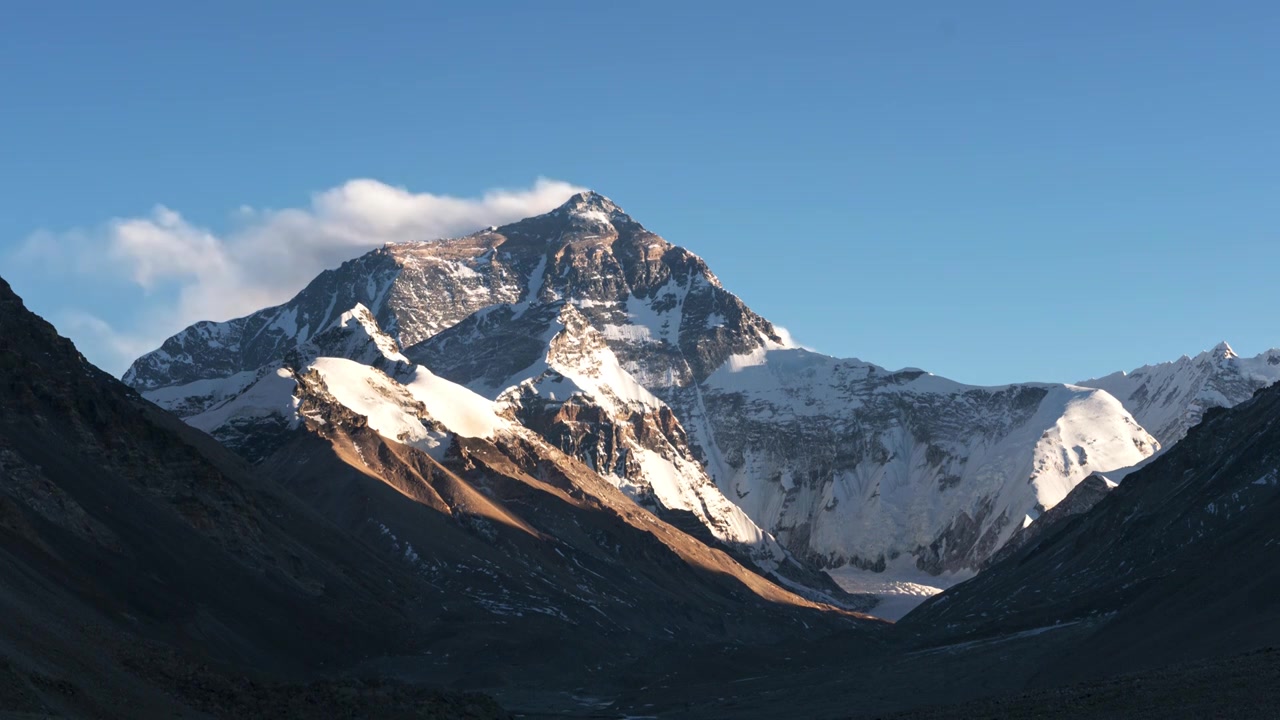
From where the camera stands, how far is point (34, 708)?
7962cm

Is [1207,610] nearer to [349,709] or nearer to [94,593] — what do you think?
[349,709]

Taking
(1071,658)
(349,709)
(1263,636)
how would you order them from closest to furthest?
(349,709), (1263,636), (1071,658)

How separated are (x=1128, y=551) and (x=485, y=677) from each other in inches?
2972

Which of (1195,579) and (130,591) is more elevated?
(1195,579)

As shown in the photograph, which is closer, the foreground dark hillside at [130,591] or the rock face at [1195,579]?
the foreground dark hillside at [130,591]

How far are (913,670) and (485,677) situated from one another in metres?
48.7

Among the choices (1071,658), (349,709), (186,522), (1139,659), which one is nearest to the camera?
(349,709)

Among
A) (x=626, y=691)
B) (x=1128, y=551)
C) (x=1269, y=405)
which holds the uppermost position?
(x=1269, y=405)

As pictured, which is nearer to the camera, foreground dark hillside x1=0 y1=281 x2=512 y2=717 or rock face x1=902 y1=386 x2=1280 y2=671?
foreground dark hillside x1=0 y1=281 x2=512 y2=717

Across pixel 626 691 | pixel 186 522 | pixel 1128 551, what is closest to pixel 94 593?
pixel 186 522

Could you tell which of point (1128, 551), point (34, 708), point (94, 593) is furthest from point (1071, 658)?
point (34, 708)

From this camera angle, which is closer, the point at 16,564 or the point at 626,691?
the point at 16,564

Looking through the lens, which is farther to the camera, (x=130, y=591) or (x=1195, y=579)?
(x=1195, y=579)

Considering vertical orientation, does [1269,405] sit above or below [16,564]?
above
